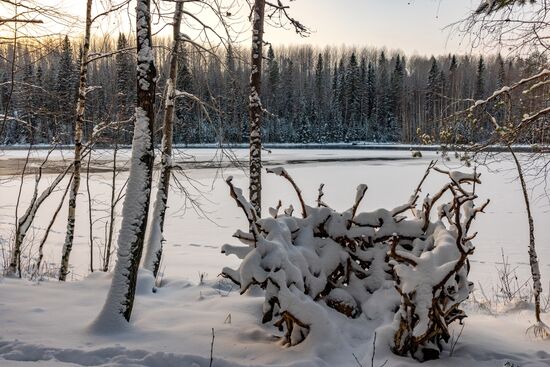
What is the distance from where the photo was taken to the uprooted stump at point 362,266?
A: 3.24 m

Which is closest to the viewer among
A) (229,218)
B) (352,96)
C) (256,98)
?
(256,98)

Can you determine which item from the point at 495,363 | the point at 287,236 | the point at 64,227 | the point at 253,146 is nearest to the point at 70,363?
the point at 287,236

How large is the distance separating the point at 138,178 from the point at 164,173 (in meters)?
3.95

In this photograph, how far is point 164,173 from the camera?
25.8ft

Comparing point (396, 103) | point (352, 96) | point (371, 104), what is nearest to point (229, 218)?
point (352, 96)

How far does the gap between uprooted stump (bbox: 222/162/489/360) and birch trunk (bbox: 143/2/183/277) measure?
138 inches

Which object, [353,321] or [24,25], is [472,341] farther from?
[24,25]

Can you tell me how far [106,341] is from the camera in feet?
11.5

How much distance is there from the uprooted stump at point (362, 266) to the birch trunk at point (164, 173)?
11.5 feet

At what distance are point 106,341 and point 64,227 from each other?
38.9ft

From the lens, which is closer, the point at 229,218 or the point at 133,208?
the point at 133,208

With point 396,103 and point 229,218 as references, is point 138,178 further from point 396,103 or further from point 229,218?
point 396,103

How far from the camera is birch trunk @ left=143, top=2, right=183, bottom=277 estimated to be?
7262 mm

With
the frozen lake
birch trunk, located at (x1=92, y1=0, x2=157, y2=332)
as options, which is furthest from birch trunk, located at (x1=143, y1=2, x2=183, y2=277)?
birch trunk, located at (x1=92, y1=0, x2=157, y2=332)
